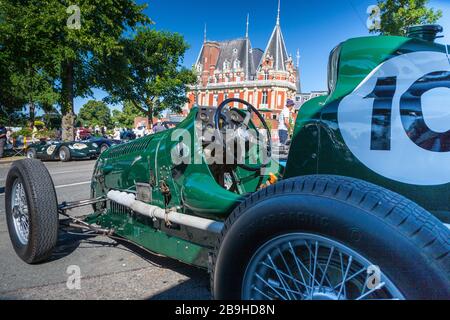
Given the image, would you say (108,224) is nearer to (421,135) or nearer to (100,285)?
(100,285)

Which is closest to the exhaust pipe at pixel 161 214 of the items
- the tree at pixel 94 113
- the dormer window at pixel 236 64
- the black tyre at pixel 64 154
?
the black tyre at pixel 64 154

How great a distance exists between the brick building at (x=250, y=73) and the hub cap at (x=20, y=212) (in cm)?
5158

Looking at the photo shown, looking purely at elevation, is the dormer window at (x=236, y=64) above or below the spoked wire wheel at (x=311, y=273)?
above

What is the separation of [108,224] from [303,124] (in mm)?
2336

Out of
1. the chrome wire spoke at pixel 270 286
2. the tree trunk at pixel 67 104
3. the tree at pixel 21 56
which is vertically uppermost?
the tree at pixel 21 56

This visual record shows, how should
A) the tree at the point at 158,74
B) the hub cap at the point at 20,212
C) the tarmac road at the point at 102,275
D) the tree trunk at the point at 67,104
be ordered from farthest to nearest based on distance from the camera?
the tree at the point at 158,74 < the tree trunk at the point at 67,104 < the hub cap at the point at 20,212 < the tarmac road at the point at 102,275

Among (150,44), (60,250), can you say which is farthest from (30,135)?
(60,250)

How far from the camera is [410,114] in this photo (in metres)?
1.60

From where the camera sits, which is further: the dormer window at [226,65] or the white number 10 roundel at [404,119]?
the dormer window at [226,65]

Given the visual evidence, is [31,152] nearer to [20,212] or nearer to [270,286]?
[20,212]

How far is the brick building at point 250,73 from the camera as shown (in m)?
58.5

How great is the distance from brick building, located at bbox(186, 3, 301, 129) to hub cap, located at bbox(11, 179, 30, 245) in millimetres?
51583

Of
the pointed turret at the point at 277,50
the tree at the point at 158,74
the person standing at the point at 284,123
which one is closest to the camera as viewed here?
the person standing at the point at 284,123

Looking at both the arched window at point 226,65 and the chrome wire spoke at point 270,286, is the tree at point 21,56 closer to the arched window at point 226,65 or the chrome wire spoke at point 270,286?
the chrome wire spoke at point 270,286
